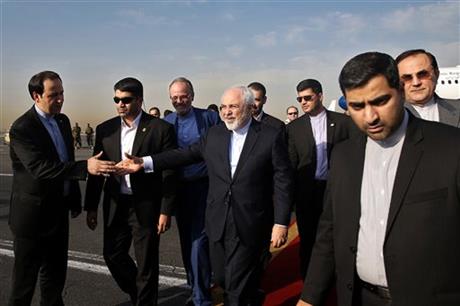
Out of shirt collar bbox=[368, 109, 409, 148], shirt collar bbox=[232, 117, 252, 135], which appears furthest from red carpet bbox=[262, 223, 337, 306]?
shirt collar bbox=[368, 109, 409, 148]

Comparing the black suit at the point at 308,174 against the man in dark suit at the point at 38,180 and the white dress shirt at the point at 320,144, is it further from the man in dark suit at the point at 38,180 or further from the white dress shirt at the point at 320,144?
the man in dark suit at the point at 38,180

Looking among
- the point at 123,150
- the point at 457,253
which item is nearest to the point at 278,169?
the point at 123,150

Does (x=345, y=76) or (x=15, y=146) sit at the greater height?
(x=345, y=76)

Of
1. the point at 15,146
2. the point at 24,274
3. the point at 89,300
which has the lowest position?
the point at 89,300

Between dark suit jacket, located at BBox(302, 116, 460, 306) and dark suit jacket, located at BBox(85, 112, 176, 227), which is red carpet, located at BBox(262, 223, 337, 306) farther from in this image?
dark suit jacket, located at BBox(302, 116, 460, 306)

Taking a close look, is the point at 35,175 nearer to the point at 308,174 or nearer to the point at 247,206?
the point at 247,206

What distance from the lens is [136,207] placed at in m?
3.86

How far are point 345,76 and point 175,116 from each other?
9.93ft

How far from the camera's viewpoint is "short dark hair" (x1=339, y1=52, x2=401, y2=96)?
1738 mm

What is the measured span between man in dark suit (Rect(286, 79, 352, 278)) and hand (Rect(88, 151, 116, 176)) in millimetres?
1889

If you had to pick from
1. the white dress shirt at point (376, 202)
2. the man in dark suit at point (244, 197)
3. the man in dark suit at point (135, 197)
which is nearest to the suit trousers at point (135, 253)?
the man in dark suit at point (135, 197)

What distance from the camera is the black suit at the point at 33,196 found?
3.58 meters

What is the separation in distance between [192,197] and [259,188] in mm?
1089

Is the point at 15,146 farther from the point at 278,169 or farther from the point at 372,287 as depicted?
the point at 372,287
